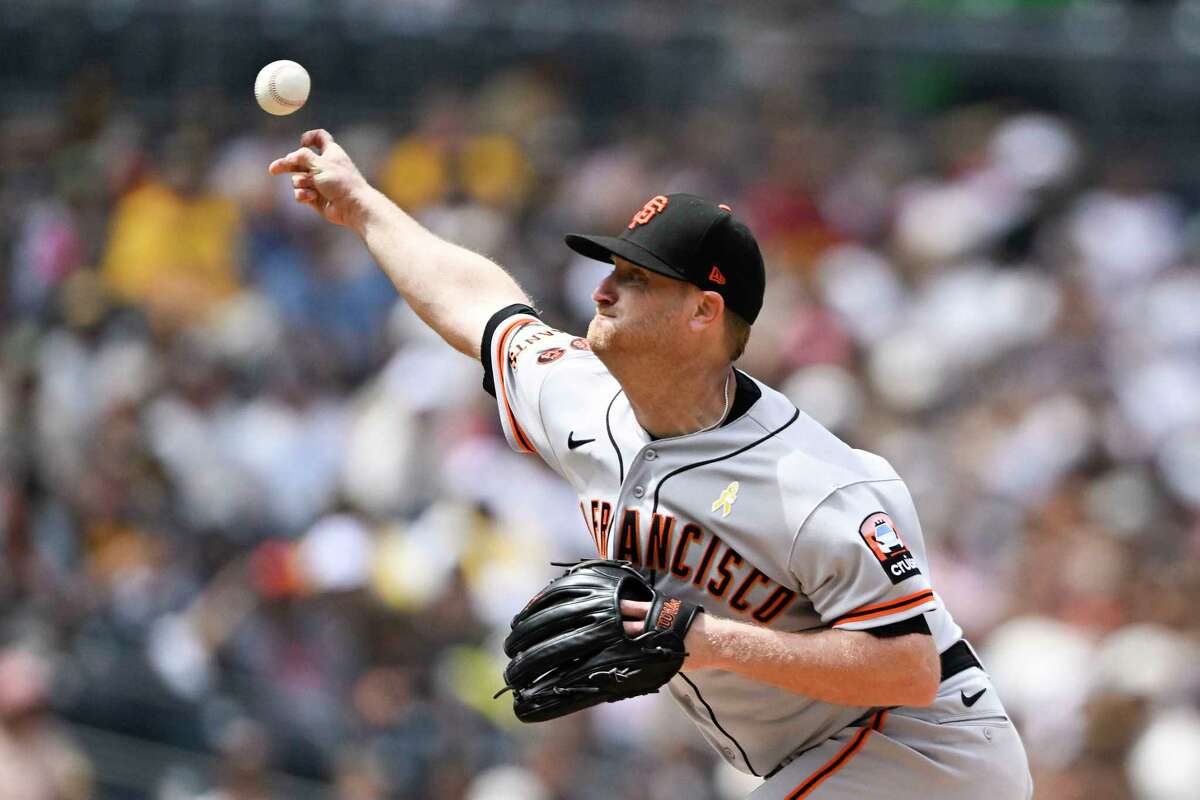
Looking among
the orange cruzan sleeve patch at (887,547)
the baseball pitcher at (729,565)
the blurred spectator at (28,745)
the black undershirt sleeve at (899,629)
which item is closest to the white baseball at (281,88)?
the baseball pitcher at (729,565)

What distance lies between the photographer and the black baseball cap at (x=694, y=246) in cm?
377

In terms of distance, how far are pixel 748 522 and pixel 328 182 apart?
57.8 inches

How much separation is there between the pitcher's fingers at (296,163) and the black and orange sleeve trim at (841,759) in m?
A: 1.92

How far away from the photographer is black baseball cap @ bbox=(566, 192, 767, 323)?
3.77 meters

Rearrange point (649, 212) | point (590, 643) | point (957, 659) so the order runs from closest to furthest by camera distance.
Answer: point (590, 643)
point (649, 212)
point (957, 659)

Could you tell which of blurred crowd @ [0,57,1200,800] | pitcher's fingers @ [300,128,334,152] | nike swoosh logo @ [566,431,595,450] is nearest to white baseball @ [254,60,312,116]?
pitcher's fingers @ [300,128,334,152]

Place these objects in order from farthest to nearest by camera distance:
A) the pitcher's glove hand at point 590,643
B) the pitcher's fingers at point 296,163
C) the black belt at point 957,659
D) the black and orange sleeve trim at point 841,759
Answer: the pitcher's fingers at point 296,163, the black belt at point 957,659, the black and orange sleeve trim at point 841,759, the pitcher's glove hand at point 590,643

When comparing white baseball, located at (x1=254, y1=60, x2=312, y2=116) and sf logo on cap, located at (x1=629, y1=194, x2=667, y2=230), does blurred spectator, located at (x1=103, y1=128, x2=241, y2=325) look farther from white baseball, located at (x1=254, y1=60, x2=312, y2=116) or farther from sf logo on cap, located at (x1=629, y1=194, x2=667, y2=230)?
sf logo on cap, located at (x1=629, y1=194, x2=667, y2=230)

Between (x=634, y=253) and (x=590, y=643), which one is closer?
(x=590, y=643)

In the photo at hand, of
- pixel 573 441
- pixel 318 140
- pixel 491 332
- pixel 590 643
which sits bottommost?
pixel 590 643

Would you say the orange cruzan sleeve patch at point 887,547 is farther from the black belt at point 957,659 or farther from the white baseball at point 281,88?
the white baseball at point 281,88

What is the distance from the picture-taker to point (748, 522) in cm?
371

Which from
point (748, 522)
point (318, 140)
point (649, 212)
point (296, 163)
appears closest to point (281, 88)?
point (296, 163)

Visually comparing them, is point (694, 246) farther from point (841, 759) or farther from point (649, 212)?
point (841, 759)
